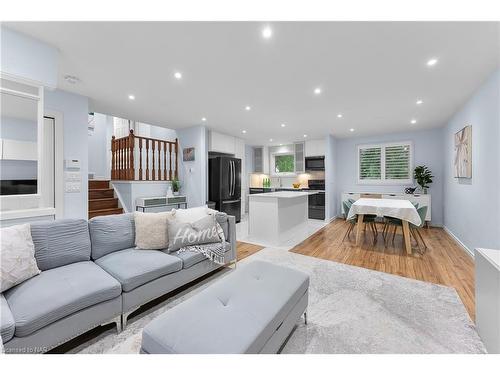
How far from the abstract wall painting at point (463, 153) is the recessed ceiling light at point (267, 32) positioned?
3.61 metres

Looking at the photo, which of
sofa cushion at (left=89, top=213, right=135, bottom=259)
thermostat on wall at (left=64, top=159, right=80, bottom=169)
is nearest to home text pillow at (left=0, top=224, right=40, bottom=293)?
sofa cushion at (left=89, top=213, right=135, bottom=259)

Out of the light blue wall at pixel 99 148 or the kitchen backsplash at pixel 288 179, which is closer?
the light blue wall at pixel 99 148

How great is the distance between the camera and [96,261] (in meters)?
2.07

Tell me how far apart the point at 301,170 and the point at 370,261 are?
14.5ft

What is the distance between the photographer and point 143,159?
5.45m

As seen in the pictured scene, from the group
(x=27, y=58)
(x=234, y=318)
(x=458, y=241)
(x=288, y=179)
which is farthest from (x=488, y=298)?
(x=288, y=179)

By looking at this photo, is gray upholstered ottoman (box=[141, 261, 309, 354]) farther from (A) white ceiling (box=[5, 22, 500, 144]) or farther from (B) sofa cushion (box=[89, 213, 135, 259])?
(A) white ceiling (box=[5, 22, 500, 144])

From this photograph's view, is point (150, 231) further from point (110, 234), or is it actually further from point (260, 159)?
point (260, 159)

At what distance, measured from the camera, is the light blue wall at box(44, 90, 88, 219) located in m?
3.26

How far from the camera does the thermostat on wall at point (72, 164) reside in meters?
3.31

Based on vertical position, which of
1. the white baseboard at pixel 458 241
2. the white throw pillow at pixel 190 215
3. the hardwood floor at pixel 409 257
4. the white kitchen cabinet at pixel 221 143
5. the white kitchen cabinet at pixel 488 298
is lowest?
the hardwood floor at pixel 409 257

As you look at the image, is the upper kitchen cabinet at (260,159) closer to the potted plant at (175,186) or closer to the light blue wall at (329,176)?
the light blue wall at (329,176)

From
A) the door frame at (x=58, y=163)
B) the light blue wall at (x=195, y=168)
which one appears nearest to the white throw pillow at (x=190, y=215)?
the door frame at (x=58, y=163)

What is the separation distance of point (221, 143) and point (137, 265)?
4591mm
